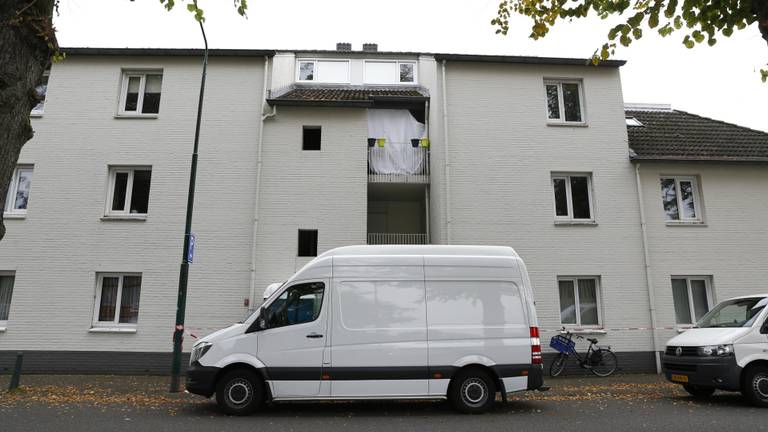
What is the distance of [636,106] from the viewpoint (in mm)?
18281

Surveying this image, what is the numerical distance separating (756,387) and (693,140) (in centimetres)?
914

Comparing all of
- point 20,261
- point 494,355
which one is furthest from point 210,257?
point 494,355

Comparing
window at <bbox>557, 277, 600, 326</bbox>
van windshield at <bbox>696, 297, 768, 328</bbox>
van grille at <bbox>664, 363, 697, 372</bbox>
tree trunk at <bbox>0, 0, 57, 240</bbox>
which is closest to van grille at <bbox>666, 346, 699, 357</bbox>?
van grille at <bbox>664, 363, 697, 372</bbox>

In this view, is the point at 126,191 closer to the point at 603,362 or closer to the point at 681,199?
the point at 603,362

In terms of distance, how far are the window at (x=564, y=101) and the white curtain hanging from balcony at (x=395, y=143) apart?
3.99 metres

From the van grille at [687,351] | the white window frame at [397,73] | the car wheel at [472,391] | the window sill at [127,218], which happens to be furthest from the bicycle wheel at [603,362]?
the window sill at [127,218]

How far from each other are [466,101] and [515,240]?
4.28 metres

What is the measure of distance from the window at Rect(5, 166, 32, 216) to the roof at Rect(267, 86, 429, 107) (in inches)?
274

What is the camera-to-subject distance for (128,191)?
13539 millimetres

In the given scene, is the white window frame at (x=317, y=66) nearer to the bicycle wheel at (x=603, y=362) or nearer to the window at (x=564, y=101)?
the window at (x=564, y=101)

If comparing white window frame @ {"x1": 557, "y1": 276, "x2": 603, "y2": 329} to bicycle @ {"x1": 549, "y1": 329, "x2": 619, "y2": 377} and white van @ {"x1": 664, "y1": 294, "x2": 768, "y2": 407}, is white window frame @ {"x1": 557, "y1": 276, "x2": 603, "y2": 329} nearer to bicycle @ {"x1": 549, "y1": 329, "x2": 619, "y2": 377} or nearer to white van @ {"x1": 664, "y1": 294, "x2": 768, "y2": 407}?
bicycle @ {"x1": 549, "y1": 329, "x2": 619, "y2": 377}

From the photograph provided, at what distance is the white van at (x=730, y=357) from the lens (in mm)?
8164

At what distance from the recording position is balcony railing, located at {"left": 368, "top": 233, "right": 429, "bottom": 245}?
15.1 meters

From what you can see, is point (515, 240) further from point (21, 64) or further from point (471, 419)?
point (21, 64)
